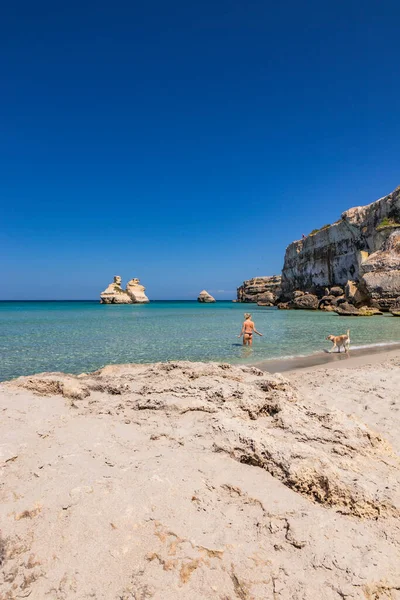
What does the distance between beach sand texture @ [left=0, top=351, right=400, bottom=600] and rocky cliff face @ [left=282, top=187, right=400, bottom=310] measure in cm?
4360

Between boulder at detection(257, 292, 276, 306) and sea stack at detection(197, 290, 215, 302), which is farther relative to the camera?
sea stack at detection(197, 290, 215, 302)

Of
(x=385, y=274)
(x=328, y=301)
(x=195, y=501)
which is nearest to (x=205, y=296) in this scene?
(x=328, y=301)

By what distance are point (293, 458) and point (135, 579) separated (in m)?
1.63

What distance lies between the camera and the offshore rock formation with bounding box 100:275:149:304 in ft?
331

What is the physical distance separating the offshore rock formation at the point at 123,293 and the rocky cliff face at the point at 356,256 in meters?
50.7

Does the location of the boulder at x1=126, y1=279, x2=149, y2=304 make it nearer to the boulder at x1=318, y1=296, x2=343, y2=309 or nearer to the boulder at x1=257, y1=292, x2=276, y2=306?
the boulder at x1=257, y1=292, x2=276, y2=306

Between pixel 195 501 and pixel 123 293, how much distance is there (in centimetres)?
10431

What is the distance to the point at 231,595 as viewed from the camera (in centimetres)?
173

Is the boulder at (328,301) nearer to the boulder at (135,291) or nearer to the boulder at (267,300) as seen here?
the boulder at (267,300)

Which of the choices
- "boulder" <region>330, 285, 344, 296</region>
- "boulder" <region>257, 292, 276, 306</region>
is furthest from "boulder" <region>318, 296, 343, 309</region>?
"boulder" <region>257, 292, 276, 306</region>

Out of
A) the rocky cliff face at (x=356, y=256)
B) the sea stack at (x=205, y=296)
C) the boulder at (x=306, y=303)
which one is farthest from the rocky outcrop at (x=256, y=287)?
the boulder at (x=306, y=303)

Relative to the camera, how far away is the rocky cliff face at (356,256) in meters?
41.8

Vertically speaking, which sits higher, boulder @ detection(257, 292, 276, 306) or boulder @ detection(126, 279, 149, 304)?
boulder @ detection(126, 279, 149, 304)

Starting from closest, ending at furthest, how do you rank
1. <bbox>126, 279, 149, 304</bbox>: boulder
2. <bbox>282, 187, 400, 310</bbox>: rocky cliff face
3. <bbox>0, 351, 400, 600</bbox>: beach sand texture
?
1. <bbox>0, 351, 400, 600</bbox>: beach sand texture
2. <bbox>282, 187, 400, 310</bbox>: rocky cliff face
3. <bbox>126, 279, 149, 304</bbox>: boulder
